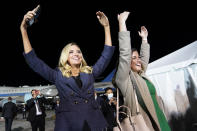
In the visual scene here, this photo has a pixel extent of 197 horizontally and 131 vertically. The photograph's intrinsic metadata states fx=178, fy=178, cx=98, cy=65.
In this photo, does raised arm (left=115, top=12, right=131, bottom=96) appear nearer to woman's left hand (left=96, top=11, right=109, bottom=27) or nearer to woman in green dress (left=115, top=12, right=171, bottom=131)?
woman in green dress (left=115, top=12, right=171, bottom=131)

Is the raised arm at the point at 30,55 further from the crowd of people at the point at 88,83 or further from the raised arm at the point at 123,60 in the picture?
the raised arm at the point at 123,60

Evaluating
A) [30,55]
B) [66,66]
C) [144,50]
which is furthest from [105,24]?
[144,50]

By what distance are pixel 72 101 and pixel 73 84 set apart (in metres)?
0.18

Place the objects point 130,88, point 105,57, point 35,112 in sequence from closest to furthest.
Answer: point 105,57, point 130,88, point 35,112

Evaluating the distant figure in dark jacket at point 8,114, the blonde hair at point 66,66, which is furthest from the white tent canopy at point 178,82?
the distant figure in dark jacket at point 8,114

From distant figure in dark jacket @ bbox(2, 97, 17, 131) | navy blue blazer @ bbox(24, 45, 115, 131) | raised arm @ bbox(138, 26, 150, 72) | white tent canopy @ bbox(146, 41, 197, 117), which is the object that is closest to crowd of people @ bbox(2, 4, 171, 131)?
navy blue blazer @ bbox(24, 45, 115, 131)

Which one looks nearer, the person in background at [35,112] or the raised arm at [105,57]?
the raised arm at [105,57]

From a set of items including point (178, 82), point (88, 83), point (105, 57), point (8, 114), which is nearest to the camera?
point (88, 83)

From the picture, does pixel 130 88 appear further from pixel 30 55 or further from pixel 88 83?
pixel 30 55

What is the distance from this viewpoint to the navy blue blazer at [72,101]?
171 cm

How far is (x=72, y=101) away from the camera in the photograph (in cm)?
178

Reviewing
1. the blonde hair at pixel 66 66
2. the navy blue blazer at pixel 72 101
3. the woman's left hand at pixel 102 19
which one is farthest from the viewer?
the woman's left hand at pixel 102 19

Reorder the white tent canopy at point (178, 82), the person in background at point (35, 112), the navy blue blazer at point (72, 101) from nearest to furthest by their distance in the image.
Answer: the navy blue blazer at point (72, 101) < the white tent canopy at point (178, 82) < the person in background at point (35, 112)

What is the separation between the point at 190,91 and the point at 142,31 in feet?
6.59
